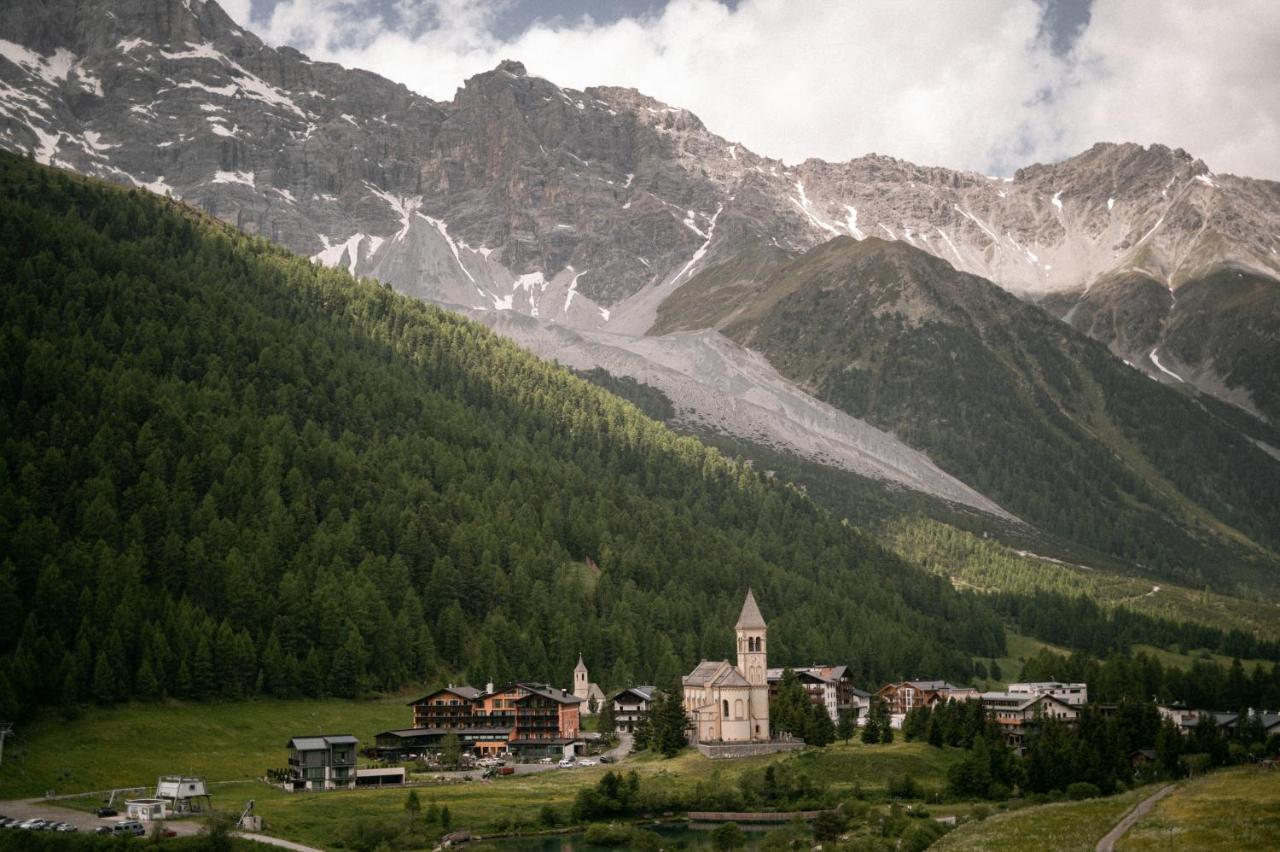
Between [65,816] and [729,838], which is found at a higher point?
[65,816]

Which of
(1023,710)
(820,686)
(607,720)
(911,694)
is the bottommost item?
(607,720)

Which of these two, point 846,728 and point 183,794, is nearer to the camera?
point 183,794

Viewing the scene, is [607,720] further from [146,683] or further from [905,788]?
[146,683]

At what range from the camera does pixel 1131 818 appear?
102750 millimetres

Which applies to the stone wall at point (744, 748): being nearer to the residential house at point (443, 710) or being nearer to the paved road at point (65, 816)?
the residential house at point (443, 710)

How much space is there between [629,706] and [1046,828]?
81738mm

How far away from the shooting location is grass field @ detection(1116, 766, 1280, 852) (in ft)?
287

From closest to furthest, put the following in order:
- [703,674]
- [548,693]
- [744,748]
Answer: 1. [744,748]
2. [548,693]
3. [703,674]

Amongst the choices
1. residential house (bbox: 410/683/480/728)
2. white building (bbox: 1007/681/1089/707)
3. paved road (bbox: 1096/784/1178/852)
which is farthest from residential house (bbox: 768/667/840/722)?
paved road (bbox: 1096/784/1178/852)

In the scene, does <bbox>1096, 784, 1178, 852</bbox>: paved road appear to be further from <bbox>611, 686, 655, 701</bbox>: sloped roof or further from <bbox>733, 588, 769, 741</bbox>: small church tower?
<bbox>611, 686, 655, 701</bbox>: sloped roof

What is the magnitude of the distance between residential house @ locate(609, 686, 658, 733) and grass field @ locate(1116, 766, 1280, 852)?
72.9 m

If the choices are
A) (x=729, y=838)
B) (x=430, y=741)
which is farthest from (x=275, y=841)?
(x=430, y=741)

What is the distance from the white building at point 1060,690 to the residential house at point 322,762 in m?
87.1

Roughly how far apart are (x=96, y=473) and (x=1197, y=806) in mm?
134298
